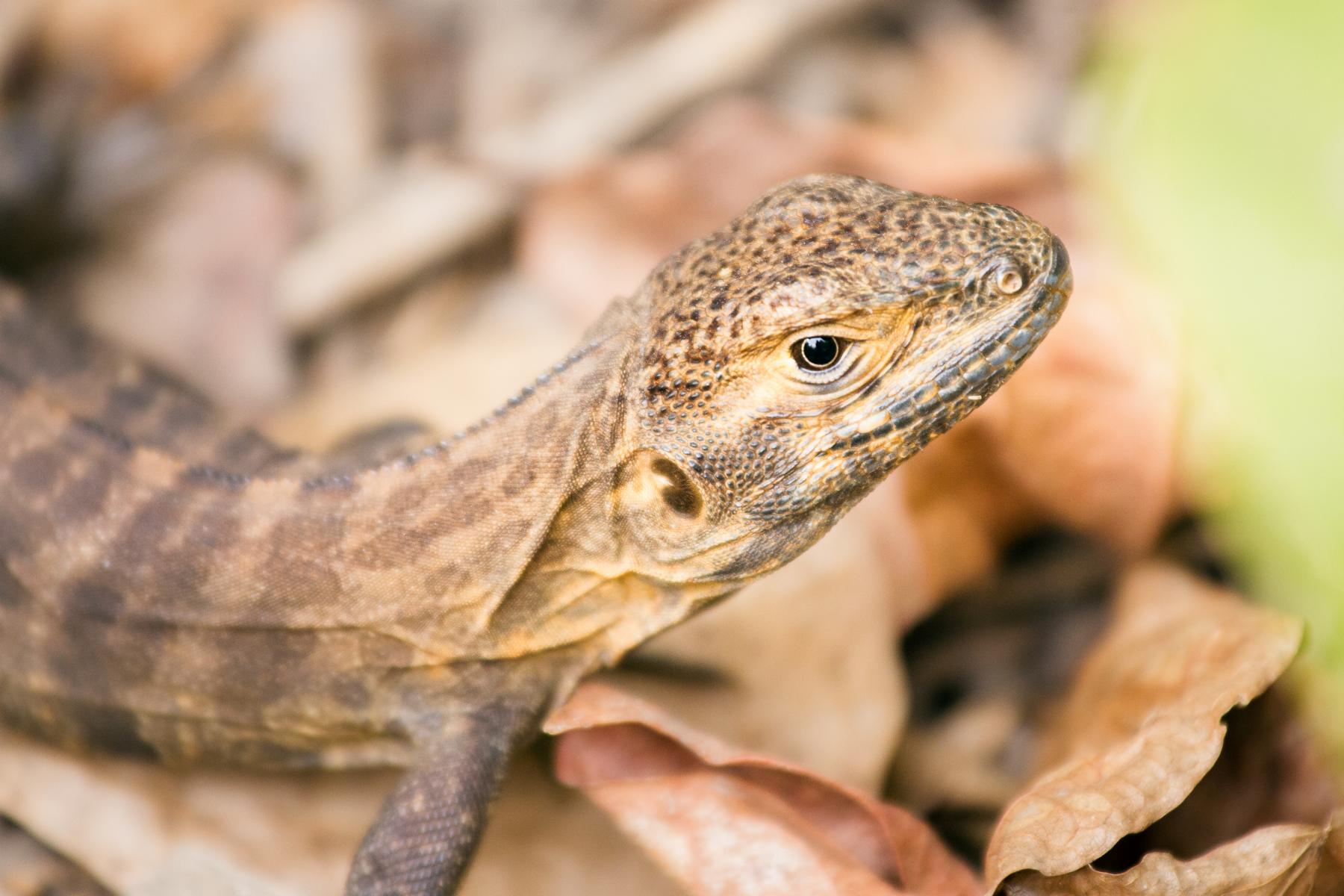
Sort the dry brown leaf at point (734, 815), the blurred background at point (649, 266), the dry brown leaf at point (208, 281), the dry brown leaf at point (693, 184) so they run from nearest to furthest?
the dry brown leaf at point (734, 815) < the blurred background at point (649, 266) < the dry brown leaf at point (693, 184) < the dry brown leaf at point (208, 281)

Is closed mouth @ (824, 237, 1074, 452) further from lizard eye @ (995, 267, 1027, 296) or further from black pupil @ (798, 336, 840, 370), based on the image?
black pupil @ (798, 336, 840, 370)

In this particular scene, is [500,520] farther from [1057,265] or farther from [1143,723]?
[1143,723]

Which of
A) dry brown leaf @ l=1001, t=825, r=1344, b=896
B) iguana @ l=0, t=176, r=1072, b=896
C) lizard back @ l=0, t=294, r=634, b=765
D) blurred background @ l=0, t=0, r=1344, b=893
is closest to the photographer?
dry brown leaf @ l=1001, t=825, r=1344, b=896

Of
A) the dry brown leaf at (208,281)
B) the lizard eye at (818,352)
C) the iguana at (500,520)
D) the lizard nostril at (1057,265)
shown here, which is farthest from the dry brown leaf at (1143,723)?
the dry brown leaf at (208,281)

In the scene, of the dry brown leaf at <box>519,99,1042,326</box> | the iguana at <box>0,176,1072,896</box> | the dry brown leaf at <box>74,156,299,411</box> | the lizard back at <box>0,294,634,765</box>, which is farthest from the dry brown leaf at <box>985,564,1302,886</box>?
the dry brown leaf at <box>74,156,299,411</box>

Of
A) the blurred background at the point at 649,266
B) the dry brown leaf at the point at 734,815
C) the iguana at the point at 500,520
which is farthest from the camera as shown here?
the blurred background at the point at 649,266

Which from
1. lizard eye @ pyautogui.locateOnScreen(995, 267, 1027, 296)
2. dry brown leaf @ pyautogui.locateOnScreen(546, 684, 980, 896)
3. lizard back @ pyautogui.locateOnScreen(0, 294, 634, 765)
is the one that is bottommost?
dry brown leaf @ pyautogui.locateOnScreen(546, 684, 980, 896)

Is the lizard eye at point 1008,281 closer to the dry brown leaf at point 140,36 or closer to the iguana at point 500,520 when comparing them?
the iguana at point 500,520

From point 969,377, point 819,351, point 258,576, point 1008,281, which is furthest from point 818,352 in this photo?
point 258,576
